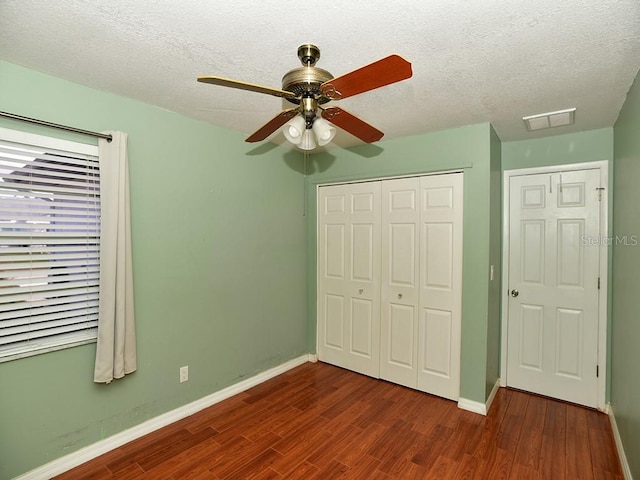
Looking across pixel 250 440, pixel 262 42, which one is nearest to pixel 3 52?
pixel 262 42

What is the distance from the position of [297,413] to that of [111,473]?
1329 millimetres

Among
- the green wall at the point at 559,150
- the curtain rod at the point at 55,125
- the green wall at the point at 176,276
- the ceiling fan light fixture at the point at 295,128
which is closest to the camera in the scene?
the ceiling fan light fixture at the point at 295,128

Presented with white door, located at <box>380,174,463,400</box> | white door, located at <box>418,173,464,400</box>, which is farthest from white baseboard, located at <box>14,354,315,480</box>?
white door, located at <box>418,173,464,400</box>

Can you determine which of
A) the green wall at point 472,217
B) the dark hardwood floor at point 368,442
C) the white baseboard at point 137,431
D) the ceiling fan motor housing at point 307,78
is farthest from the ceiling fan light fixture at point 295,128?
the white baseboard at point 137,431

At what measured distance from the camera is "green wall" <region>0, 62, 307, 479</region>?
Result: 200 cm

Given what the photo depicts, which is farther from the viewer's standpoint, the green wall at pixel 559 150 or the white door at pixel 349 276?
the white door at pixel 349 276

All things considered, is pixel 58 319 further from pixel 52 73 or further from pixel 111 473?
pixel 52 73

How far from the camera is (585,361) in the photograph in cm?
294

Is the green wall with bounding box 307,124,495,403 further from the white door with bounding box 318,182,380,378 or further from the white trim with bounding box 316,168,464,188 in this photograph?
the white door with bounding box 318,182,380,378

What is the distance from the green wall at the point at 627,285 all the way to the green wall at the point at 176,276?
2797 millimetres

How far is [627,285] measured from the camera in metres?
2.21

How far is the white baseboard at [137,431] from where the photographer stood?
6.67 feet

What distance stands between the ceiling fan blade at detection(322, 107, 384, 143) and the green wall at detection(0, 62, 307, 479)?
5.06 feet

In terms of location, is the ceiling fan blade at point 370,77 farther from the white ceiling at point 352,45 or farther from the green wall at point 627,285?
the green wall at point 627,285
